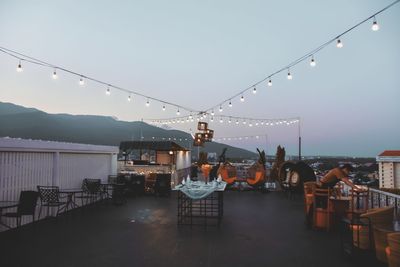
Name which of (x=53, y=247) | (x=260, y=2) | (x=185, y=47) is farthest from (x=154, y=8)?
(x=53, y=247)

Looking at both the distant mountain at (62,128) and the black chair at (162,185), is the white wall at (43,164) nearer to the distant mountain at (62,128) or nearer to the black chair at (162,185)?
the black chair at (162,185)

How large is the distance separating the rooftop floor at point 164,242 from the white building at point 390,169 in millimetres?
7297

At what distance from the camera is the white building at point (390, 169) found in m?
12.3

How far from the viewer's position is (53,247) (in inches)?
189

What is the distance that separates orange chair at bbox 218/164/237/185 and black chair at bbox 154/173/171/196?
9.78ft

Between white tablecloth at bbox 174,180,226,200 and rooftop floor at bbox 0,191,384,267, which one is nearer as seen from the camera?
rooftop floor at bbox 0,191,384,267

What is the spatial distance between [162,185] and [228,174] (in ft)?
11.5

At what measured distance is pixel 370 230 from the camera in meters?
4.08

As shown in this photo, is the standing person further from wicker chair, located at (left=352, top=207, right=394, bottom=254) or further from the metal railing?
the metal railing

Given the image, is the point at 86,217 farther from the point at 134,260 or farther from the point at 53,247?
the point at 134,260

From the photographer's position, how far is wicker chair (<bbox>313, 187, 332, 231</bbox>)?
599cm

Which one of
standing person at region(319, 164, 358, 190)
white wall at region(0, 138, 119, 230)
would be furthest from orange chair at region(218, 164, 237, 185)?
standing person at region(319, 164, 358, 190)

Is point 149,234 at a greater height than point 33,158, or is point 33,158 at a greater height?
point 33,158

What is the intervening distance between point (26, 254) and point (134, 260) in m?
1.78
